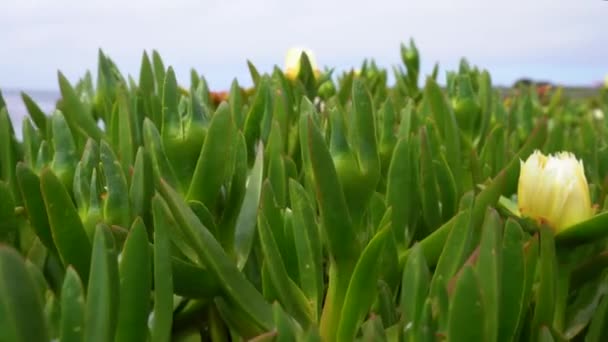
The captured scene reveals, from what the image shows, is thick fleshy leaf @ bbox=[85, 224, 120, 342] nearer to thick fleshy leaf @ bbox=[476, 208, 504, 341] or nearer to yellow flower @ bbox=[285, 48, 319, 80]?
thick fleshy leaf @ bbox=[476, 208, 504, 341]

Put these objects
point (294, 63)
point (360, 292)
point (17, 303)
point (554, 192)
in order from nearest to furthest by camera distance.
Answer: point (17, 303), point (360, 292), point (554, 192), point (294, 63)

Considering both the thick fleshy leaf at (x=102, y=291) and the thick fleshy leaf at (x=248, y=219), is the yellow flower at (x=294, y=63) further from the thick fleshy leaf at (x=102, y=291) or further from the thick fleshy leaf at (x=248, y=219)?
the thick fleshy leaf at (x=102, y=291)

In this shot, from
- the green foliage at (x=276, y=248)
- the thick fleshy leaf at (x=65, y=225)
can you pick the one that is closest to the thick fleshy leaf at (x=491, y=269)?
the green foliage at (x=276, y=248)

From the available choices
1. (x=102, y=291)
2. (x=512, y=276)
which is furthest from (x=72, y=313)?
(x=512, y=276)

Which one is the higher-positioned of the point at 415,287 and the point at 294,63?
the point at 294,63

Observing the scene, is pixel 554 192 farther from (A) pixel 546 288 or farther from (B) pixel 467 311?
(B) pixel 467 311

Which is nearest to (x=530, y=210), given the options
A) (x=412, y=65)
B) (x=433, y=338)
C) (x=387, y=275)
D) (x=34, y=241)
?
(x=387, y=275)
